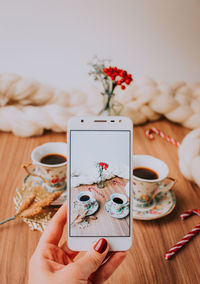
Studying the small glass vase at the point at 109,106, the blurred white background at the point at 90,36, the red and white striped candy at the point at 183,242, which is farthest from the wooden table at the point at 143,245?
the blurred white background at the point at 90,36

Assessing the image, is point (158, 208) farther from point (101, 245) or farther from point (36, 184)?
point (36, 184)

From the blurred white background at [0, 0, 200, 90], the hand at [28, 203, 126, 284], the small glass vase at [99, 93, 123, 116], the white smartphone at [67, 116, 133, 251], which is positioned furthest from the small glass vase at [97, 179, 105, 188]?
the blurred white background at [0, 0, 200, 90]

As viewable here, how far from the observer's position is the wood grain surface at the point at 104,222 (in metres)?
0.58

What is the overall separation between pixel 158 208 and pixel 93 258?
0.32 meters

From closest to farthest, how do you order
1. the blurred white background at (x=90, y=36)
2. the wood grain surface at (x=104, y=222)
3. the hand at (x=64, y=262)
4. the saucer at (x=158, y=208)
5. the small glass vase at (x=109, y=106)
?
the hand at (x=64, y=262) < the wood grain surface at (x=104, y=222) < the saucer at (x=158, y=208) < the small glass vase at (x=109, y=106) < the blurred white background at (x=90, y=36)

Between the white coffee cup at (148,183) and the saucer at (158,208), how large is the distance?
0.06 feet

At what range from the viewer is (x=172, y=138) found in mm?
1148

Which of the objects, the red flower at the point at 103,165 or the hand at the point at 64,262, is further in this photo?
the red flower at the point at 103,165

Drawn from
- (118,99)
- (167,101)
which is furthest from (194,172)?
(118,99)

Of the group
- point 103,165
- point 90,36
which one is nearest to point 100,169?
point 103,165

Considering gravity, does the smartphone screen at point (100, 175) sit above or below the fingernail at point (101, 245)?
above

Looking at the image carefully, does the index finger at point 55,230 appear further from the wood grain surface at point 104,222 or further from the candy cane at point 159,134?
the candy cane at point 159,134

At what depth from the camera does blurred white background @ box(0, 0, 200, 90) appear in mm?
1383

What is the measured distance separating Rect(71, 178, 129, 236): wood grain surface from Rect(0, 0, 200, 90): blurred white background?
1070mm
